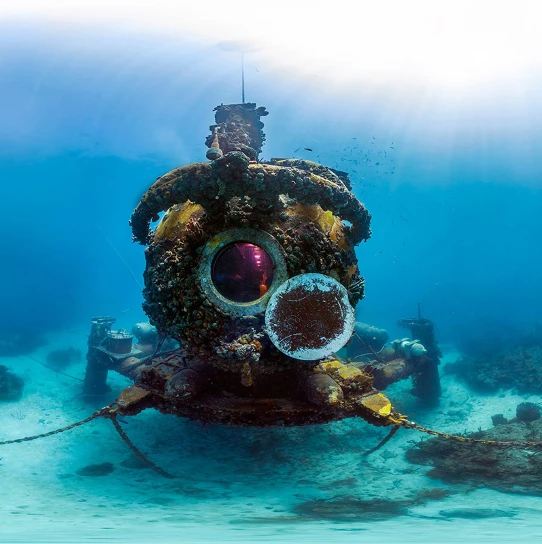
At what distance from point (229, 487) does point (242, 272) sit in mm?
3752

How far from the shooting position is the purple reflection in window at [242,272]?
582cm

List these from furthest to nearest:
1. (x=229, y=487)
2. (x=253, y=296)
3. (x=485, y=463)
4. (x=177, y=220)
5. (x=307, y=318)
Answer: (x=485, y=463) < (x=229, y=487) < (x=177, y=220) < (x=253, y=296) < (x=307, y=318)

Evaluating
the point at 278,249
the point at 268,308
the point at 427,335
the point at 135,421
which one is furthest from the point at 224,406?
the point at 427,335

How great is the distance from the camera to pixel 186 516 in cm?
521

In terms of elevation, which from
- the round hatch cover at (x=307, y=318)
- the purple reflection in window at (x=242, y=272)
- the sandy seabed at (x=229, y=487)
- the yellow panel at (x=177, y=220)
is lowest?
the sandy seabed at (x=229, y=487)

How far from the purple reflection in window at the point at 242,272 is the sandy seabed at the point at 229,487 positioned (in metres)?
3.06

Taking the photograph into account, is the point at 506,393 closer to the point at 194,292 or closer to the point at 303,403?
the point at 303,403

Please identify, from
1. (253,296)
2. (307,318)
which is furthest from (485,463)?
(253,296)

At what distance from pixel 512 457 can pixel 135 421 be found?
8906 millimetres

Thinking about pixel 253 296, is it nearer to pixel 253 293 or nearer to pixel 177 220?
pixel 253 293

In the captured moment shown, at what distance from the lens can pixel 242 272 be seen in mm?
5949

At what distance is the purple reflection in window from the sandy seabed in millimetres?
3055

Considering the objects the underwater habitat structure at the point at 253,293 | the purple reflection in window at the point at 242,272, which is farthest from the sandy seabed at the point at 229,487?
the purple reflection in window at the point at 242,272

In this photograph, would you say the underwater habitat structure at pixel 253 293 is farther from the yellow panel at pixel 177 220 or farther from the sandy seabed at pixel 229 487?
the sandy seabed at pixel 229 487
